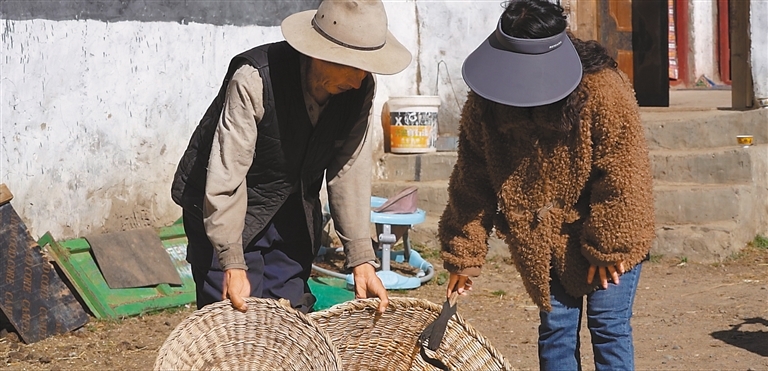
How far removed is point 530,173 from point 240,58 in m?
0.98

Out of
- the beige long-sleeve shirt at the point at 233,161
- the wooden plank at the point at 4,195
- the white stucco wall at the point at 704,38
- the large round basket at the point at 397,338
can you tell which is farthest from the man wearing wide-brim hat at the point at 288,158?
the white stucco wall at the point at 704,38

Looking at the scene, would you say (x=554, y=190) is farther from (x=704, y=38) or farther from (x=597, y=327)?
(x=704, y=38)

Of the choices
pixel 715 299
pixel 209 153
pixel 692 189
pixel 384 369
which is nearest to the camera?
pixel 209 153

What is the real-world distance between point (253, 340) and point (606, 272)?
114 cm

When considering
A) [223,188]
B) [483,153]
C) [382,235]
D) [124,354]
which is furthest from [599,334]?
[382,235]

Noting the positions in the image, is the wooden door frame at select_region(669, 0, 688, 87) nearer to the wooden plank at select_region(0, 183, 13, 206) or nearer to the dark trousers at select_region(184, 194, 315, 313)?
the wooden plank at select_region(0, 183, 13, 206)

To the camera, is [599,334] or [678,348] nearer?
[599,334]

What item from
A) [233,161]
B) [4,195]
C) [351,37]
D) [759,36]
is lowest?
[4,195]

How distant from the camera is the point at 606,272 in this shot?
311cm

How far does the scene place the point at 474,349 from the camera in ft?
10.4

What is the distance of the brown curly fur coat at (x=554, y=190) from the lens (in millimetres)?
2939

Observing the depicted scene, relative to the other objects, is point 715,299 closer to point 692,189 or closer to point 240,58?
point 692,189

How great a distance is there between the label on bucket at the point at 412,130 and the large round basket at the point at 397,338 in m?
4.19

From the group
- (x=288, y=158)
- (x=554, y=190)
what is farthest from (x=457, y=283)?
(x=288, y=158)
